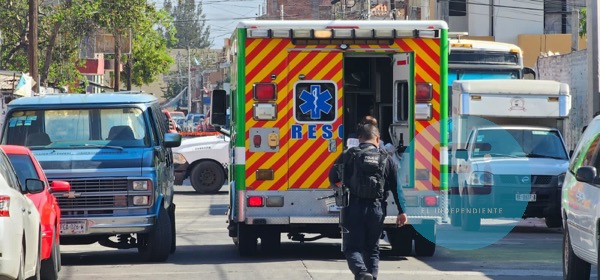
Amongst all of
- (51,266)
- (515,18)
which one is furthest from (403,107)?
(515,18)

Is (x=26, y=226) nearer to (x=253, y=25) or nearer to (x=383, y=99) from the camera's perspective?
(x=253, y=25)

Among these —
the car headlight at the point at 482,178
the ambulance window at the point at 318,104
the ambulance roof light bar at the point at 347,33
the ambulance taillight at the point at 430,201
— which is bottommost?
the car headlight at the point at 482,178

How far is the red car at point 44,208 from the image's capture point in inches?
490

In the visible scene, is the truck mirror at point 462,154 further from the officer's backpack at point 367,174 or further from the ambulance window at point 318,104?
the officer's backpack at point 367,174

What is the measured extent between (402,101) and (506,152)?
586cm

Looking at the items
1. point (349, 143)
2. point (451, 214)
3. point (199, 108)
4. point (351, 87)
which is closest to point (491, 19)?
point (451, 214)

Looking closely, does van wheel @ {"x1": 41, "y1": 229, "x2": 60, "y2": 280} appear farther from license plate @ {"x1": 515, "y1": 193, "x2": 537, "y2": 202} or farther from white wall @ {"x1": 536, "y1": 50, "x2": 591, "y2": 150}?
white wall @ {"x1": 536, "y1": 50, "x2": 591, "y2": 150}

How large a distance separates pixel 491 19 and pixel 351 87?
40717 mm

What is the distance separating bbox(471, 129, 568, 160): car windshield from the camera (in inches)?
818

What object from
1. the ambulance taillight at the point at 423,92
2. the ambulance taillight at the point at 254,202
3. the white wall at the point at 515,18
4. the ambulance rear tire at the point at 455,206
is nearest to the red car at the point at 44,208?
the ambulance taillight at the point at 254,202

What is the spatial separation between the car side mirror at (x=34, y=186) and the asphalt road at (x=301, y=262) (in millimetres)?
2214

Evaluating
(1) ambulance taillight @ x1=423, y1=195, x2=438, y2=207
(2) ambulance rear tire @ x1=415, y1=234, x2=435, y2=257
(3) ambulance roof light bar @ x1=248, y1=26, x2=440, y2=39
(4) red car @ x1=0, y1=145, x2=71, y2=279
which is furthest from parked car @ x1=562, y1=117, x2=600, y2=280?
(4) red car @ x1=0, y1=145, x2=71, y2=279

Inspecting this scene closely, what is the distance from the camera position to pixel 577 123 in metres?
34.3

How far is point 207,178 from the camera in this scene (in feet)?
99.3
